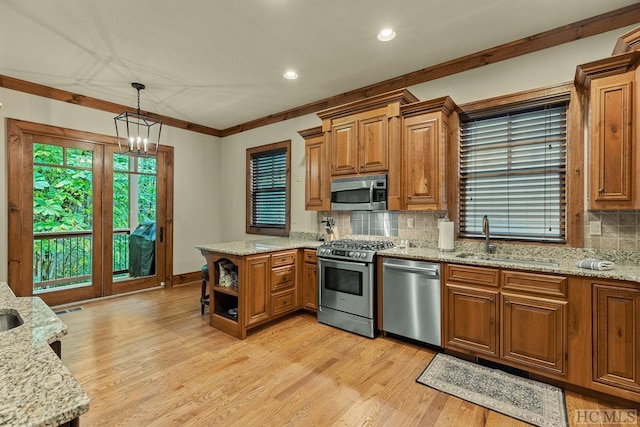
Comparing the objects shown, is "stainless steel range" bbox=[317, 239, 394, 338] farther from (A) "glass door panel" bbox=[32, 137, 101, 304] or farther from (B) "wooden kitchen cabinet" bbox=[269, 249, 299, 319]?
(A) "glass door panel" bbox=[32, 137, 101, 304]

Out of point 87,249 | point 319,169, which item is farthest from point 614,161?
point 87,249

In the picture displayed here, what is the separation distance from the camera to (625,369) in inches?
82.0

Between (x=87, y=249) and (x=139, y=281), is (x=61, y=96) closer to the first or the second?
(x=87, y=249)

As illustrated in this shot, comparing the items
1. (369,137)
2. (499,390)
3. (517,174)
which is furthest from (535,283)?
(369,137)

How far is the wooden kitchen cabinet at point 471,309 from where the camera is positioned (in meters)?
2.58

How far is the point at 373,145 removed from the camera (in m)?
3.54

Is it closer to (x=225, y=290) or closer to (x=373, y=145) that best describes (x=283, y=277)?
(x=225, y=290)

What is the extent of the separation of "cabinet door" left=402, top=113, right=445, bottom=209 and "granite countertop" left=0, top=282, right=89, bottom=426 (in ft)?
9.64

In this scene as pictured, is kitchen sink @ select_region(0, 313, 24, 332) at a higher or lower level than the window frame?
lower

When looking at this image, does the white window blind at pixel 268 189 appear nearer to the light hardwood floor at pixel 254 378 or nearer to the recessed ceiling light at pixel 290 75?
the recessed ceiling light at pixel 290 75

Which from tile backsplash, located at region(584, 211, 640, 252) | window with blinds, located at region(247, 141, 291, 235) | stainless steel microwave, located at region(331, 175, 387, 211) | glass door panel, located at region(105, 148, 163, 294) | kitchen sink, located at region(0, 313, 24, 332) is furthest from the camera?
window with blinds, located at region(247, 141, 291, 235)

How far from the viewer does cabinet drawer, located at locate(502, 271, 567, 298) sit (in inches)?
Answer: 90.4

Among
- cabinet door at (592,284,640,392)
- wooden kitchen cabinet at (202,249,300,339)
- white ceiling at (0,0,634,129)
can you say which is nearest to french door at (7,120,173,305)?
white ceiling at (0,0,634,129)

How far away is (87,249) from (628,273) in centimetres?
583
